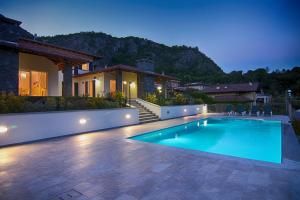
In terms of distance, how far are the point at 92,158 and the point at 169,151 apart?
7.93ft

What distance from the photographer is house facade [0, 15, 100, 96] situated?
9.58m

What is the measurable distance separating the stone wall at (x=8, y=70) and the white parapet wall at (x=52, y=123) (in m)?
2.92

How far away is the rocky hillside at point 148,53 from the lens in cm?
5019

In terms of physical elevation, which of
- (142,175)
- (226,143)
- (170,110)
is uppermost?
(170,110)

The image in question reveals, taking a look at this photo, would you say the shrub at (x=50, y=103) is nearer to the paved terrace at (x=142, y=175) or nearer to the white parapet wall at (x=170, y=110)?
the paved terrace at (x=142, y=175)

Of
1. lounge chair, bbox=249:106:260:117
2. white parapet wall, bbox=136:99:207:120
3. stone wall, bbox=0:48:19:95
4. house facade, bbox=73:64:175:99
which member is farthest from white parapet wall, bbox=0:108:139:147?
lounge chair, bbox=249:106:260:117

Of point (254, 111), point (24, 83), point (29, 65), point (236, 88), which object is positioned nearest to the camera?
point (29, 65)

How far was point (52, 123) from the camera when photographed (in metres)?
8.80

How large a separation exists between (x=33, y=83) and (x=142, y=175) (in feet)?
41.4

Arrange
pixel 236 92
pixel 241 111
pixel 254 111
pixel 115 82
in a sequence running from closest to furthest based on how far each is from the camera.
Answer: pixel 115 82, pixel 254 111, pixel 241 111, pixel 236 92

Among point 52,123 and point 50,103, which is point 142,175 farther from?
point 50,103

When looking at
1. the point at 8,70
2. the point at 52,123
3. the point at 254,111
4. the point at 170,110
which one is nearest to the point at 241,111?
the point at 254,111

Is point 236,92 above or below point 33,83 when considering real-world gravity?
above

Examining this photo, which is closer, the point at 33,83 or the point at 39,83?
the point at 33,83
